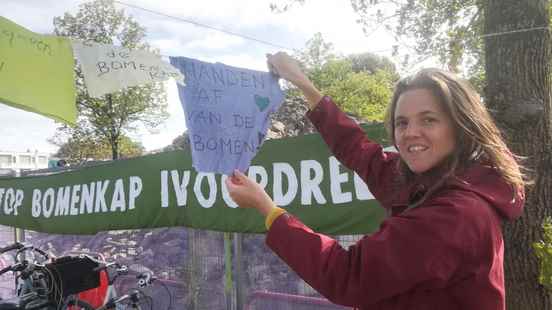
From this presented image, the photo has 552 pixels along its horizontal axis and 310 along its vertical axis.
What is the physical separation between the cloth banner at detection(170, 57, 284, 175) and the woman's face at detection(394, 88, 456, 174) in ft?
3.01

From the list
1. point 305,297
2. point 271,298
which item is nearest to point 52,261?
point 271,298

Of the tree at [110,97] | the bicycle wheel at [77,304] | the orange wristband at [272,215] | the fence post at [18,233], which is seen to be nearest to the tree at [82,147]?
the tree at [110,97]

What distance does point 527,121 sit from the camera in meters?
3.22

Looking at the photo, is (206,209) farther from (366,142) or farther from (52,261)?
(366,142)

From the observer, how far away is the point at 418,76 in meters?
1.63

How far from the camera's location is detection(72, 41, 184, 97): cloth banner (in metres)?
2.67

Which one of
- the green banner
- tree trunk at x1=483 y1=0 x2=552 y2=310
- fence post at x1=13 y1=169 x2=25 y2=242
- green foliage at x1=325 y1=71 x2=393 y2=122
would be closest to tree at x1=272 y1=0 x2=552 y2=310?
tree trunk at x1=483 y1=0 x2=552 y2=310

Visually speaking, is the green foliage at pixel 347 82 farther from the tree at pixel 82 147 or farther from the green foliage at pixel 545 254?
the green foliage at pixel 545 254

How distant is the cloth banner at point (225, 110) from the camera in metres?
A: 2.29

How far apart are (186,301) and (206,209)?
1.22 meters

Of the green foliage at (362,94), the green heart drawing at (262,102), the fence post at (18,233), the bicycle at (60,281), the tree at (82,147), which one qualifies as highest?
the green foliage at (362,94)

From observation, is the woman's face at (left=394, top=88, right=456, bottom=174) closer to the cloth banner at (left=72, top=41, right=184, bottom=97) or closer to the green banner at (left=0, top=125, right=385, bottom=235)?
the cloth banner at (left=72, top=41, right=184, bottom=97)

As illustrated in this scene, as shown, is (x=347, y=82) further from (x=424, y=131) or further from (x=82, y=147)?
(x=424, y=131)

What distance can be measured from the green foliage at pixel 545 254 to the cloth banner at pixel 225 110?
6.40 feet
